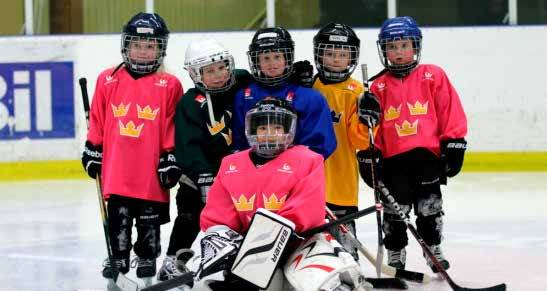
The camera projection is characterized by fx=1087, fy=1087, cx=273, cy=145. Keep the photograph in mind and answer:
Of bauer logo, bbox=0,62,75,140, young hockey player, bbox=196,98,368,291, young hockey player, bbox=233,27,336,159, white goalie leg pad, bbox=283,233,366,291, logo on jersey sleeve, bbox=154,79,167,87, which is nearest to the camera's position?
white goalie leg pad, bbox=283,233,366,291

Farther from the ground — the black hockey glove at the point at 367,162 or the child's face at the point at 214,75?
the child's face at the point at 214,75

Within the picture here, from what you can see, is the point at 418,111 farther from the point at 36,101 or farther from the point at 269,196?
the point at 36,101

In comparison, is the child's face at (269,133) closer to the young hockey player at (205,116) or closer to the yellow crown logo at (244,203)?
the yellow crown logo at (244,203)

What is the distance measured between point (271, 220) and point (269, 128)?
0.33 m

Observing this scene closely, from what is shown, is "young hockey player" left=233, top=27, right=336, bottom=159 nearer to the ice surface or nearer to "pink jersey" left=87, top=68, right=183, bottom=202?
"pink jersey" left=87, top=68, right=183, bottom=202

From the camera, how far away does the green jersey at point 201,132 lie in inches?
149

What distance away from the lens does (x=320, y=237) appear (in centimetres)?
333

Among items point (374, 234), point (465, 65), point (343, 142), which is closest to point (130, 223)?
point (343, 142)

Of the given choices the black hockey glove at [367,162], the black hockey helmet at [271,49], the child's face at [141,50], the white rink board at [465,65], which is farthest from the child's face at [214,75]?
the white rink board at [465,65]

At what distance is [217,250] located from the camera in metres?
3.28

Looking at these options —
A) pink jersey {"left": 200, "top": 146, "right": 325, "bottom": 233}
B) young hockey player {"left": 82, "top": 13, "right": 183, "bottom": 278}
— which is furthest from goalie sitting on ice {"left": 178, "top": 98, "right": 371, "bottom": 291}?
young hockey player {"left": 82, "top": 13, "right": 183, "bottom": 278}

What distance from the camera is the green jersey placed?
12.4ft

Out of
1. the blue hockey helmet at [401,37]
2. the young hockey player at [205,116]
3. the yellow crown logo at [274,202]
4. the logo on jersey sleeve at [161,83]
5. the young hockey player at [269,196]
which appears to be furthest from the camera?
the blue hockey helmet at [401,37]

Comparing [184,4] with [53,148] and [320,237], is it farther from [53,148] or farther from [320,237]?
[320,237]
